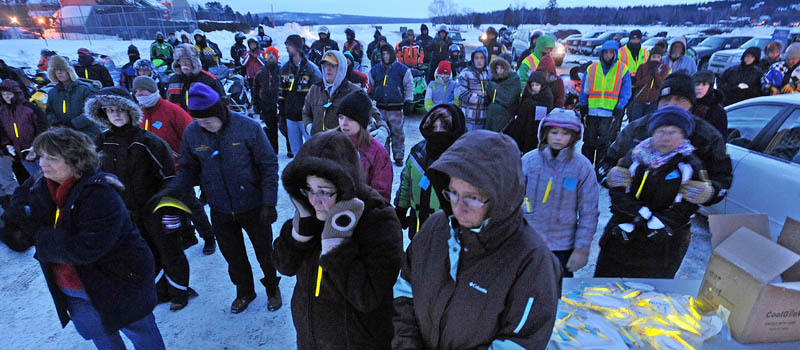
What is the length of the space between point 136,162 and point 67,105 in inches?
119

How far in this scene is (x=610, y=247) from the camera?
278 cm

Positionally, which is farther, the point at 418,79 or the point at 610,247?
the point at 418,79

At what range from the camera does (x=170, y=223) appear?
3.02 meters

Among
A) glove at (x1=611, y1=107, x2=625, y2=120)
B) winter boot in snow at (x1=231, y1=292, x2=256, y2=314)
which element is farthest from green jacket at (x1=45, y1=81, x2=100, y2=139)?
glove at (x1=611, y1=107, x2=625, y2=120)

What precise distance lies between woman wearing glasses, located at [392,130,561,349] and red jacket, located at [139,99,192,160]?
3395 mm

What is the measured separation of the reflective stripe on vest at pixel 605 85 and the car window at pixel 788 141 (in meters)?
2.18

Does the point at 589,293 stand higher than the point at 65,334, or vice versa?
the point at 589,293

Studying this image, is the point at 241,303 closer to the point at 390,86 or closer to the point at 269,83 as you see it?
the point at 269,83

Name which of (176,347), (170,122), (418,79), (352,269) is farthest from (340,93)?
(418,79)

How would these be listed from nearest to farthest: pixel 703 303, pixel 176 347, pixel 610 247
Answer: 1. pixel 703 303
2. pixel 610 247
3. pixel 176 347

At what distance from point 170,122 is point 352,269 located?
10.8 ft

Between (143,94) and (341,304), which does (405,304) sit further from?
(143,94)

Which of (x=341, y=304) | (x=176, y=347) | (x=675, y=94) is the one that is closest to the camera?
(x=341, y=304)

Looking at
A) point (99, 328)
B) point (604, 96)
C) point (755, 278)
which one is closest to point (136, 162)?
point (99, 328)
